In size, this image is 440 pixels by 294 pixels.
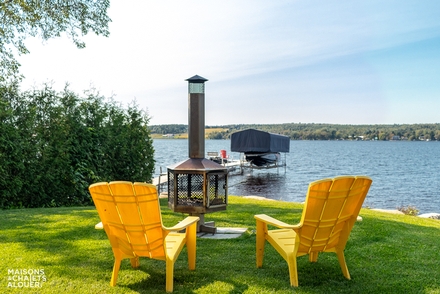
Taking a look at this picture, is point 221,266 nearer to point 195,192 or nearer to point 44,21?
point 195,192

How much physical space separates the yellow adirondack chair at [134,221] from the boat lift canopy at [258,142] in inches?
1112

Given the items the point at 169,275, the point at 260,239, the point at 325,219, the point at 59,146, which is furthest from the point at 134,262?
the point at 59,146

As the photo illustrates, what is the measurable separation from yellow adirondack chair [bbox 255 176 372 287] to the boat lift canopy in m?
27.8

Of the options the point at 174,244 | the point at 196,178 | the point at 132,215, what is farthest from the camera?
the point at 196,178

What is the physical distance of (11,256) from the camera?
13.9ft

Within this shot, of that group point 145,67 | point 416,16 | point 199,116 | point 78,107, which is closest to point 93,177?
point 78,107

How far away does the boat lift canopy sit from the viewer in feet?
103

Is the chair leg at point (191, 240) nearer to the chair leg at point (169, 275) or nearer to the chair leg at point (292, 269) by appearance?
the chair leg at point (169, 275)

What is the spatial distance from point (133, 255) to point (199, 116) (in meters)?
2.33

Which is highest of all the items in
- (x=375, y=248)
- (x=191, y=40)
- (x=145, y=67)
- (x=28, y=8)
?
(x=28, y=8)

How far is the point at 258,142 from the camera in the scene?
31844 mm

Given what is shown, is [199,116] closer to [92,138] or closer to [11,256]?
[11,256]

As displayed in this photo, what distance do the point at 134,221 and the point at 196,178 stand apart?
6.73 feet

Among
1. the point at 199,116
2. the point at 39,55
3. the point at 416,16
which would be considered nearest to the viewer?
the point at 199,116
